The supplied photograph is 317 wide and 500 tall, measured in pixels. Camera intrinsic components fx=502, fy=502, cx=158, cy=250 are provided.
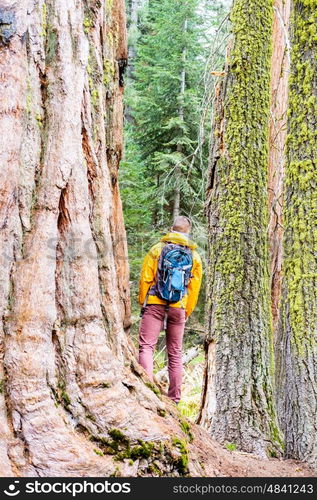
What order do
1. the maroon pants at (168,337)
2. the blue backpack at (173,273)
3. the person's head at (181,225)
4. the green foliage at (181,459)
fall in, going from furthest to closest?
the person's head at (181,225) → the maroon pants at (168,337) → the blue backpack at (173,273) → the green foliage at (181,459)

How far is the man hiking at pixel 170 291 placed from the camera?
16.6 feet

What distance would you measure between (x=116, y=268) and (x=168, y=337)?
1.93 m

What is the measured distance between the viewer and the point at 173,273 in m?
5.03

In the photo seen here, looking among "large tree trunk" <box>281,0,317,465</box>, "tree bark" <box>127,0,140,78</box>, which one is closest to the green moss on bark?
"large tree trunk" <box>281,0,317,465</box>

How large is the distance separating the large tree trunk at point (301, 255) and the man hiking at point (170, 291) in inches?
44.1

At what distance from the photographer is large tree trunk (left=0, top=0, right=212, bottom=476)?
2654 millimetres

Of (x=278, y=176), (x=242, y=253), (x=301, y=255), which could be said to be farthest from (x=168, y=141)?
(x=301, y=255)

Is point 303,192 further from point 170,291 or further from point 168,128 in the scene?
point 168,128

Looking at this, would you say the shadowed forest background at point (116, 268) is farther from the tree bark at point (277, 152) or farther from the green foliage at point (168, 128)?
the green foliage at point (168, 128)

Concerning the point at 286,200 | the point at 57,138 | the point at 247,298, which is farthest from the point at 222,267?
the point at 57,138

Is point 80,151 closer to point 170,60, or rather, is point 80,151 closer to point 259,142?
point 259,142

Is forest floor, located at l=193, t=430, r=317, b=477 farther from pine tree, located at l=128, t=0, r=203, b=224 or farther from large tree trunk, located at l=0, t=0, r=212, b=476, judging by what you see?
pine tree, located at l=128, t=0, r=203, b=224

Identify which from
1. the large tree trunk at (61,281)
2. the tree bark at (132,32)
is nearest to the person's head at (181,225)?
the large tree trunk at (61,281)

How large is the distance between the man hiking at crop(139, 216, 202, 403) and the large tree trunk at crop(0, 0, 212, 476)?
5.97 ft
